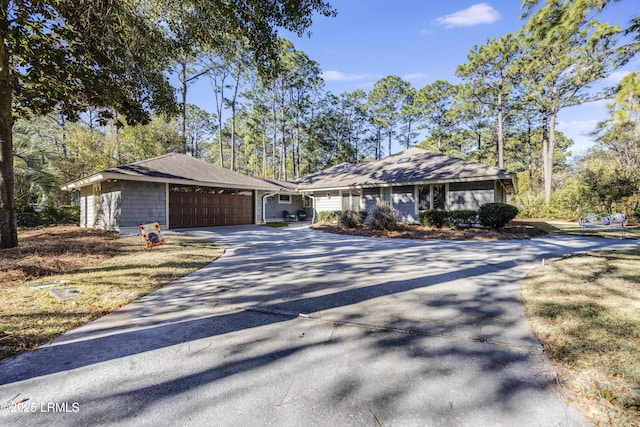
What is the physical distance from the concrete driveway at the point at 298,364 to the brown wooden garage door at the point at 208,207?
1074 centimetres

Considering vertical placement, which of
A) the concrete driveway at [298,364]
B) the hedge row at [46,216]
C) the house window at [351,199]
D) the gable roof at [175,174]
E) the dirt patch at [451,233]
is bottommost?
the concrete driveway at [298,364]

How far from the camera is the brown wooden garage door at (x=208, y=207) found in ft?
45.0

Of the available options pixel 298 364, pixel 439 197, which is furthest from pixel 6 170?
pixel 439 197

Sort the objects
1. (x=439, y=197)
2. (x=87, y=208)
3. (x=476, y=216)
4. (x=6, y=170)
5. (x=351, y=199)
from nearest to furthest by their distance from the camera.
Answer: (x=6, y=170) → (x=476, y=216) → (x=439, y=197) → (x=87, y=208) → (x=351, y=199)

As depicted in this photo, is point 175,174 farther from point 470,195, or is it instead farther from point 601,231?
point 601,231

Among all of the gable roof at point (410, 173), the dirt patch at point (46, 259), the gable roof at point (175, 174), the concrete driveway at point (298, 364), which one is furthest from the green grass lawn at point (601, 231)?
the dirt patch at point (46, 259)

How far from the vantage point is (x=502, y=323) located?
2.96 metres

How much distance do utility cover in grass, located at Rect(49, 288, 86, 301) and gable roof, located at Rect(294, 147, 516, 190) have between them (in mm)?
14000

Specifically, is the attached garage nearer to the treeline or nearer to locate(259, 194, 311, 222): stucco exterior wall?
locate(259, 194, 311, 222): stucco exterior wall

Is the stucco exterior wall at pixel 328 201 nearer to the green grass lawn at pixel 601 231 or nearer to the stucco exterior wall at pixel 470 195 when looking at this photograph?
the stucco exterior wall at pixel 470 195

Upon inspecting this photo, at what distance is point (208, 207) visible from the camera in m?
15.0

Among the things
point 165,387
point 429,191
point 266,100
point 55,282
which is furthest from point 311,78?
point 165,387

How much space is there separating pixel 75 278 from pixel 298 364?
189 inches

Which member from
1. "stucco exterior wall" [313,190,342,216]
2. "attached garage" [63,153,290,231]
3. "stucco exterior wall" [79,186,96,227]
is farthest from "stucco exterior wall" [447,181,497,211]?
"stucco exterior wall" [79,186,96,227]
